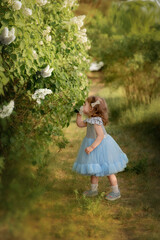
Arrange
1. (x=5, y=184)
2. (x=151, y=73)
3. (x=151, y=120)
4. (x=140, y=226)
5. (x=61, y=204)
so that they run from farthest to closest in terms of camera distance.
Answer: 1. (x=151, y=73)
2. (x=151, y=120)
3. (x=61, y=204)
4. (x=140, y=226)
5. (x=5, y=184)

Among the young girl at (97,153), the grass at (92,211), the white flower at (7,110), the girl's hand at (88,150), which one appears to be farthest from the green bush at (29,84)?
the girl's hand at (88,150)

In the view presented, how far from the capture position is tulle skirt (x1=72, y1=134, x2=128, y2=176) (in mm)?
3697

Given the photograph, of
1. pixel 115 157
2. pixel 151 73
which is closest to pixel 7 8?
pixel 115 157

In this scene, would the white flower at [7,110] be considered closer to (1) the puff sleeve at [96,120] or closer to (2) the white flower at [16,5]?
(2) the white flower at [16,5]

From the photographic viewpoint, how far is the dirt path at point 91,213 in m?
2.96

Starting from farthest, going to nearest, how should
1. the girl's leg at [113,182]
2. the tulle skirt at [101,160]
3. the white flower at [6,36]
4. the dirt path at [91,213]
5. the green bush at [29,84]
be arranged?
the girl's leg at [113,182], the tulle skirt at [101,160], the dirt path at [91,213], the green bush at [29,84], the white flower at [6,36]

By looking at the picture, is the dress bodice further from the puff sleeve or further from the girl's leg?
the girl's leg

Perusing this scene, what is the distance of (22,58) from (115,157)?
149 cm

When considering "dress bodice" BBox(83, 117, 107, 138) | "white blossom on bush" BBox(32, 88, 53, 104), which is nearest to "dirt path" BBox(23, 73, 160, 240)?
"dress bodice" BBox(83, 117, 107, 138)

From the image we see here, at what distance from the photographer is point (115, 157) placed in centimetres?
380

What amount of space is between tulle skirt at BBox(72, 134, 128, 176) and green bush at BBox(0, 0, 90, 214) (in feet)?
1.27

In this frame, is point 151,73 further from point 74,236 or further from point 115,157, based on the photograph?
point 74,236

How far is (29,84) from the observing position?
352cm

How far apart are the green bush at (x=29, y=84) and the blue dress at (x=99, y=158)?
1.22ft
